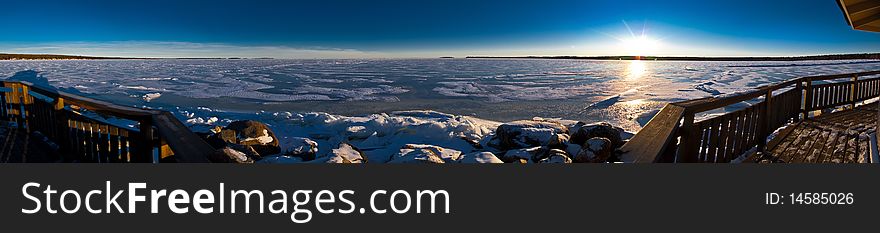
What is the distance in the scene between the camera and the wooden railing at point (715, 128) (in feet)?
7.49

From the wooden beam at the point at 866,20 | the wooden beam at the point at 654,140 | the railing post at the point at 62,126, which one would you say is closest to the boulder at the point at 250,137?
the railing post at the point at 62,126

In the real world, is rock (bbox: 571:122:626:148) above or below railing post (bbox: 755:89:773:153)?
below

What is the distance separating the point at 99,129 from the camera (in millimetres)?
3711

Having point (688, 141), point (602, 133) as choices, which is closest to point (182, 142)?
point (688, 141)

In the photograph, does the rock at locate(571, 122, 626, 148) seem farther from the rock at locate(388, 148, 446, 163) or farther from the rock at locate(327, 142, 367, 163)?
the rock at locate(327, 142, 367, 163)

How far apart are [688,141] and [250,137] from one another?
6.31 meters

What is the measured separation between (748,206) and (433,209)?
4.75 feet

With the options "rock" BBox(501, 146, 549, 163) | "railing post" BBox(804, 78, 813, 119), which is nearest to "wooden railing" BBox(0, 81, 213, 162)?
"rock" BBox(501, 146, 549, 163)

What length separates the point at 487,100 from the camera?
1541 cm

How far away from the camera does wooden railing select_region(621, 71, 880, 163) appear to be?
2283 mm

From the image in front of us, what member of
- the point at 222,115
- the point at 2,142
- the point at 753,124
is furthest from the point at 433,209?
the point at 222,115

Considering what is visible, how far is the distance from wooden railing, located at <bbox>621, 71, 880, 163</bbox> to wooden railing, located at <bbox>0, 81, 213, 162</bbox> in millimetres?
2100

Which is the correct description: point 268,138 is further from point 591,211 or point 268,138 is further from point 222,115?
point 591,211

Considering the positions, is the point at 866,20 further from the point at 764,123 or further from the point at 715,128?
the point at 715,128
